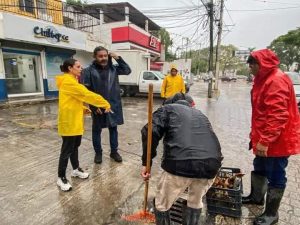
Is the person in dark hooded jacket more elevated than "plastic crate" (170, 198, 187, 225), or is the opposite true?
the person in dark hooded jacket

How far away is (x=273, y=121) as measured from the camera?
7.93ft

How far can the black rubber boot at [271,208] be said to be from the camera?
9.00ft

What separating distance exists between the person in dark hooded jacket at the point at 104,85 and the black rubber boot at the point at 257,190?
7.43ft

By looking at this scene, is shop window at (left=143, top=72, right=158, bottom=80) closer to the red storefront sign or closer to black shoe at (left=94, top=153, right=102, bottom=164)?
the red storefront sign

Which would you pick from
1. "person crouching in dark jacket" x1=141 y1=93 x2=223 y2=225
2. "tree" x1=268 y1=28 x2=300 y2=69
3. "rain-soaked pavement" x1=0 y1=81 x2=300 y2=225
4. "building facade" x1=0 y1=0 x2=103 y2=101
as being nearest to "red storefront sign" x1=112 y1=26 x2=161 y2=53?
"building facade" x1=0 y1=0 x2=103 y2=101

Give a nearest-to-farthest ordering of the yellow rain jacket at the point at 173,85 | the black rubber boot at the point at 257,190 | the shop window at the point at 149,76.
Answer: the black rubber boot at the point at 257,190, the yellow rain jacket at the point at 173,85, the shop window at the point at 149,76

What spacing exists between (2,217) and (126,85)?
530 inches

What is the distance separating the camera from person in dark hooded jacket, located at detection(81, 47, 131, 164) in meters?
4.15

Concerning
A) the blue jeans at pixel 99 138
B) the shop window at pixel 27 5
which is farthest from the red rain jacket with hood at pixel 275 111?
the shop window at pixel 27 5

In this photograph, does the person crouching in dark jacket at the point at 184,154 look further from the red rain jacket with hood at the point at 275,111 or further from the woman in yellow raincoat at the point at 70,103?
the woman in yellow raincoat at the point at 70,103

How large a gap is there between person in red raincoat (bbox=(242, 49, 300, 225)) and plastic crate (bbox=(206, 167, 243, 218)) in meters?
0.25

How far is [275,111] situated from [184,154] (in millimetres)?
1014

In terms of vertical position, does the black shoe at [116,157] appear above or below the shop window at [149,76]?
below

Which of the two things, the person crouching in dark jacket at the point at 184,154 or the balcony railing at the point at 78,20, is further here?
the balcony railing at the point at 78,20
